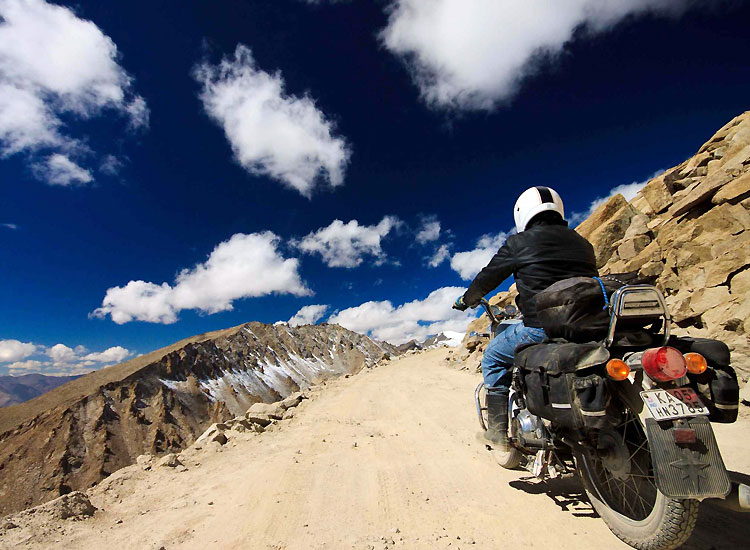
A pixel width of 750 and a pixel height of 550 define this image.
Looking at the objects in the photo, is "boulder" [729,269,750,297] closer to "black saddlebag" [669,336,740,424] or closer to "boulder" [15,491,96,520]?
"black saddlebag" [669,336,740,424]

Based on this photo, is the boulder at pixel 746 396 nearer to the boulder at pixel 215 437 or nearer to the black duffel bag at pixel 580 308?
the black duffel bag at pixel 580 308

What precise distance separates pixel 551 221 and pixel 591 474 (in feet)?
7.81

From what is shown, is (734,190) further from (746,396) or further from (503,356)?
(503,356)

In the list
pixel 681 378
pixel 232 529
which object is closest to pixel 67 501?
pixel 232 529

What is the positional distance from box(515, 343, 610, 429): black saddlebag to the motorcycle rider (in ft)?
1.84

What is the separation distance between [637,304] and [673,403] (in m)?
0.66

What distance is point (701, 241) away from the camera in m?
9.44

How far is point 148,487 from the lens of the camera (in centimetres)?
470

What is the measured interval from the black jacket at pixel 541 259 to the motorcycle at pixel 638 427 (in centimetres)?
60

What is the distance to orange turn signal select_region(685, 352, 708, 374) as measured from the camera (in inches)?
90.1

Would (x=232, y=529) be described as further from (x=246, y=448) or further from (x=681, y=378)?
(x=681, y=378)

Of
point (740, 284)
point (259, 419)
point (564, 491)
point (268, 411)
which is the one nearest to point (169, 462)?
point (259, 419)

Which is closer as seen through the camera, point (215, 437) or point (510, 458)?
point (510, 458)

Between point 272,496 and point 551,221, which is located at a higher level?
point 551,221
